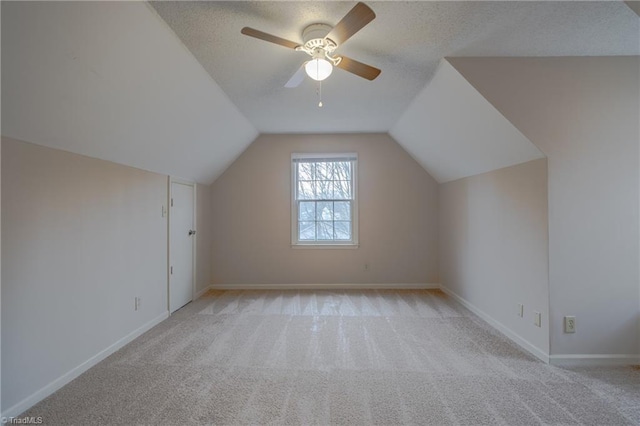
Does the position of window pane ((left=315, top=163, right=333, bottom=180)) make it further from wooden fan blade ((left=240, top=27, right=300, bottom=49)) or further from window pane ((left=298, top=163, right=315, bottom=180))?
wooden fan blade ((left=240, top=27, right=300, bottom=49))

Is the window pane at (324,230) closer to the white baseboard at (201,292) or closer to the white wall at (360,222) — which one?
the white wall at (360,222)

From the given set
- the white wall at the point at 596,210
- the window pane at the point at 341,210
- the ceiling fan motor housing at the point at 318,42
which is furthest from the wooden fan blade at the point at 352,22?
the window pane at the point at 341,210

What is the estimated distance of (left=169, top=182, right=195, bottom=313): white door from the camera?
364 cm

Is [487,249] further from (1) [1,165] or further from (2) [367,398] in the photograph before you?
(1) [1,165]

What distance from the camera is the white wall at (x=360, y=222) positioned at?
4.70 metres

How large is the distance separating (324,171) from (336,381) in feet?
10.7

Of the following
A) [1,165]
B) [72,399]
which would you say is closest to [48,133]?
[1,165]

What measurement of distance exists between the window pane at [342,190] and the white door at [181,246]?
217 cm

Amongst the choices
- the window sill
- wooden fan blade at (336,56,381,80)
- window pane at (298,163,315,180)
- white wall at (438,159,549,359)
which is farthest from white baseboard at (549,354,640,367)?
window pane at (298,163,315,180)

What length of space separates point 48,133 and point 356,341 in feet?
9.46

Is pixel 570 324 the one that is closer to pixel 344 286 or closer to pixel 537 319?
pixel 537 319

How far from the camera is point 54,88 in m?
1.73

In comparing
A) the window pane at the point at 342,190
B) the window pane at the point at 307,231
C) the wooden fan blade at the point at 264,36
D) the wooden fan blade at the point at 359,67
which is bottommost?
the window pane at the point at 307,231

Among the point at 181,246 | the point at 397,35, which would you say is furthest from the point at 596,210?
the point at 181,246
